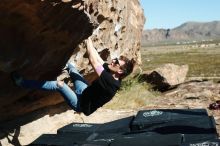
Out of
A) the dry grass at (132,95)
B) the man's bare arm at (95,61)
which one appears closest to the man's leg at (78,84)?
the man's bare arm at (95,61)

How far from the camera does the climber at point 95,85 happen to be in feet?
18.8

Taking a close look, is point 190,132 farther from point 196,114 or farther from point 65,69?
point 65,69

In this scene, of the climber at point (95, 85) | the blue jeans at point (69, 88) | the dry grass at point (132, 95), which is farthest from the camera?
the dry grass at point (132, 95)

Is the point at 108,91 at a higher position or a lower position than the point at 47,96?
higher

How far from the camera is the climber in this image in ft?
18.8

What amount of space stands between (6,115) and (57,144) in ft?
6.20

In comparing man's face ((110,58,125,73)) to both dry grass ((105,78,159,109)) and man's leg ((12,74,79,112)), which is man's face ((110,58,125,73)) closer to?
man's leg ((12,74,79,112))

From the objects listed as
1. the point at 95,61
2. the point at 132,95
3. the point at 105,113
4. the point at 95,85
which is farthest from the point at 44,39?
the point at 132,95

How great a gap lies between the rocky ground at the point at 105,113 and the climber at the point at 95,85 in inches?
72.9

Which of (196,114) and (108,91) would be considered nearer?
(108,91)

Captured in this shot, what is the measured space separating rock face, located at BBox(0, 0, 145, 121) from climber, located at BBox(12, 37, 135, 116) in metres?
0.34

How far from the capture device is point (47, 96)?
822 cm

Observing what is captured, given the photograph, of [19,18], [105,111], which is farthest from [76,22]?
[105,111]

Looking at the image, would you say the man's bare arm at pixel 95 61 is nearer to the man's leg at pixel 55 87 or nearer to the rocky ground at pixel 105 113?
the man's leg at pixel 55 87
